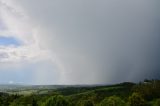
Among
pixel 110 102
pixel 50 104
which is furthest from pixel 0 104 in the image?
pixel 110 102

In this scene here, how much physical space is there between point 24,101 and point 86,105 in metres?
45.3

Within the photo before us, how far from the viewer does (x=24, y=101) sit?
649 ft

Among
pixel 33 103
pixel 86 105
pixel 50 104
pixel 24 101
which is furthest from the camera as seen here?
pixel 24 101

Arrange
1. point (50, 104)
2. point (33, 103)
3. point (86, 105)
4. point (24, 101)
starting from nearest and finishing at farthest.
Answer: point (50, 104) < point (33, 103) < point (86, 105) < point (24, 101)

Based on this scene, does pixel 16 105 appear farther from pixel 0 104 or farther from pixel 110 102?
pixel 110 102

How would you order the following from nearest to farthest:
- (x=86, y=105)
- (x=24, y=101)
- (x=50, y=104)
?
(x=50, y=104)
(x=86, y=105)
(x=24, y=101)

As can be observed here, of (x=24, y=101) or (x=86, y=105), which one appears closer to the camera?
(x=86, y=105)

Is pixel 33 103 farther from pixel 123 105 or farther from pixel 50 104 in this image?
pixel 123 105

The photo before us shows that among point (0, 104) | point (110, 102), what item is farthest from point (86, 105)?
point (0, 104)

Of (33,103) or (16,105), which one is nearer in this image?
(33,103)

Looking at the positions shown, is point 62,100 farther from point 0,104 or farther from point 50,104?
point 0,104

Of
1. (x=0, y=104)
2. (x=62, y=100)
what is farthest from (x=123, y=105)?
(x=0, y=104)

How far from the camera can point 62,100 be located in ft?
520

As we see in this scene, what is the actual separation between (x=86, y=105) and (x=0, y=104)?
2271 inches
